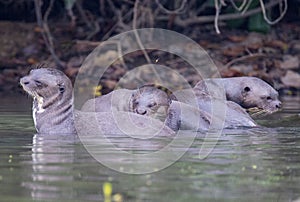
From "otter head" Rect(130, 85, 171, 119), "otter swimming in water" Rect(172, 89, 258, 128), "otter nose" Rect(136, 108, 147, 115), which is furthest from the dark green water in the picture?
"otter head" Rect(130, 85, 171, 119)

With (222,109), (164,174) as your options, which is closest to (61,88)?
(222,109)

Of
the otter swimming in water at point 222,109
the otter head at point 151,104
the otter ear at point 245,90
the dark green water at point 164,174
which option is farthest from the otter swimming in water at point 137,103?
the dark green water at point 164,174

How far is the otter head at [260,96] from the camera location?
10.4 m

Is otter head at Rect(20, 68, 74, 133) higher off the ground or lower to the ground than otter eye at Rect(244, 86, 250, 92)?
higher

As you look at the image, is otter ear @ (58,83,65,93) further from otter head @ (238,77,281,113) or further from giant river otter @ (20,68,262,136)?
otter head @ (238,77,281,113)

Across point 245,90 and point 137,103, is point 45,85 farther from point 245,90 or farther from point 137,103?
point 245,90

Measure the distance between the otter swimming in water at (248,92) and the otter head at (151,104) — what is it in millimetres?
537

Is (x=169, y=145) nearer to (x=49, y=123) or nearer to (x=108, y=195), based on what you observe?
(x=49, y=123)

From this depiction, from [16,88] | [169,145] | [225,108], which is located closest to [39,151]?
[169,145]

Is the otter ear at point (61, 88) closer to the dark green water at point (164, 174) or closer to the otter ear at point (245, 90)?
the dark green water at point (164, 174)

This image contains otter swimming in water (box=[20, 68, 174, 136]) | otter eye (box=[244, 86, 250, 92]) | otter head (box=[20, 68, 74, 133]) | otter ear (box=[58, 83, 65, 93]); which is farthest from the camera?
otter eye (box=[244, 86, 250, 92])

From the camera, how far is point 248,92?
10.6 m

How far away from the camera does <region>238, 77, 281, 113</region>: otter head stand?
34.2 feet

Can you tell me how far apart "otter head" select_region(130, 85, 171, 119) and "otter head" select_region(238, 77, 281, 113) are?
1.00 m
